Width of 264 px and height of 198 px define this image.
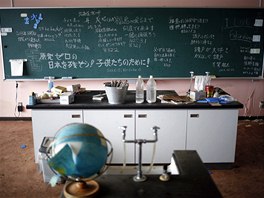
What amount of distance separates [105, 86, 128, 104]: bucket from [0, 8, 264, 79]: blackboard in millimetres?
1497

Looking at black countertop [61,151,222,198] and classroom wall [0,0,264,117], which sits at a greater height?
classroom wall [0,0,264,117]

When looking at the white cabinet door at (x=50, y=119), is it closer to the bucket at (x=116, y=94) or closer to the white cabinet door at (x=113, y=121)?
the white cabinet door at (x=113, y=121)

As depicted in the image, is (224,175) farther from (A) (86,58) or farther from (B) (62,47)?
(B) (62,47)

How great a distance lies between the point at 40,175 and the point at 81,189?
186 centimetres

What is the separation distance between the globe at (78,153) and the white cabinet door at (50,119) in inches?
65.7

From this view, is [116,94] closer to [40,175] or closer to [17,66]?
[40,175]

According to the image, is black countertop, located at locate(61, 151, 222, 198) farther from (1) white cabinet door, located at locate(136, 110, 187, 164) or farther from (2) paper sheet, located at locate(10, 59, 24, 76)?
(2) paper sheet, located at locate(10, 59, 24, 76)

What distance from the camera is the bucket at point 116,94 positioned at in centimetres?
264

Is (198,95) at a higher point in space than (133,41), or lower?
lower

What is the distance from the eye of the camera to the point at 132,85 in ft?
14.3

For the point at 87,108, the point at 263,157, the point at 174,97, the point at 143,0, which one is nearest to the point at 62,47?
the point at 143,0

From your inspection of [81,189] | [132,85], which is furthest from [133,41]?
[81,189]

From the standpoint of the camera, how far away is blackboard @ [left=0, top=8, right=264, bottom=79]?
3977mm

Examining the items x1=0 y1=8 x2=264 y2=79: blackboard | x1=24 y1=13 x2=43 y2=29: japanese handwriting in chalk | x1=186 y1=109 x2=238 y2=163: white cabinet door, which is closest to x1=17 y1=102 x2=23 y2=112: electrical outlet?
x1=0 y1=8 x2=264 y2=79: blackboard
